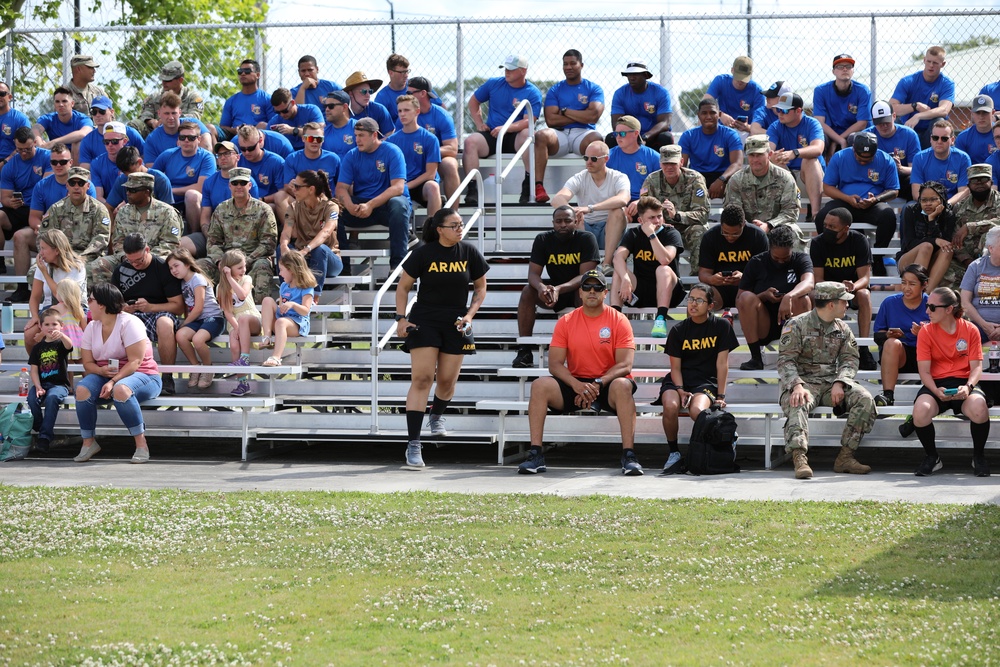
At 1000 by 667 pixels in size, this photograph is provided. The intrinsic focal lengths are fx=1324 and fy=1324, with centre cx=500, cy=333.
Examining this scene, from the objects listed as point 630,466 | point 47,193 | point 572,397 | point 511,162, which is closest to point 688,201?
point 511,162

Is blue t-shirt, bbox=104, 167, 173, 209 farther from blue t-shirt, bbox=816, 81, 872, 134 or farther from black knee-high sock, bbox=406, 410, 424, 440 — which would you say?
blue t-shirt, bbox=816, 81, 872, 134

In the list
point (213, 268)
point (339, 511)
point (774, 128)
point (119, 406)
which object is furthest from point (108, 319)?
point (774, 128)

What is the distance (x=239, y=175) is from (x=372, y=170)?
5.11 feet

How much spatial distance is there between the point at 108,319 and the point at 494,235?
5242mm

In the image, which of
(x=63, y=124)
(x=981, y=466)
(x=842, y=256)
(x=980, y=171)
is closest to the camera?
(x=981, y=466)

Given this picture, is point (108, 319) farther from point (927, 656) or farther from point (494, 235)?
point (927, 656)

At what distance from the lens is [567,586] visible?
6.94 metres

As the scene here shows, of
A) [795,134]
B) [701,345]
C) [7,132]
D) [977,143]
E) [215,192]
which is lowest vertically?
[701,345]

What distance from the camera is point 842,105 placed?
1609 centimetres

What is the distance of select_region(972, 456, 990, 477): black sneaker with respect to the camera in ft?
34.0

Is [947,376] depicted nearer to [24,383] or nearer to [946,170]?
[946,170]

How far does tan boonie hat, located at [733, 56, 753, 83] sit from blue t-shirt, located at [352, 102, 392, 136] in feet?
14.3

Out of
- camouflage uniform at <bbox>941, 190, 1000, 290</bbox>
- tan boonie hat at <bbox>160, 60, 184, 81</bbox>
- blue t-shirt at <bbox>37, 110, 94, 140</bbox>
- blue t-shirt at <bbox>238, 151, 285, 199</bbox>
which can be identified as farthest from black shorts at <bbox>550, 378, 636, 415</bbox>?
blue t-shirt at <bbox>37, 110, 94, 140</bbox>

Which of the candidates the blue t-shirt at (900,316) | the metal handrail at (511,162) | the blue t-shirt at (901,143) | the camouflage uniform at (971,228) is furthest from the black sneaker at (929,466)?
the metal handrail at (511,162)
